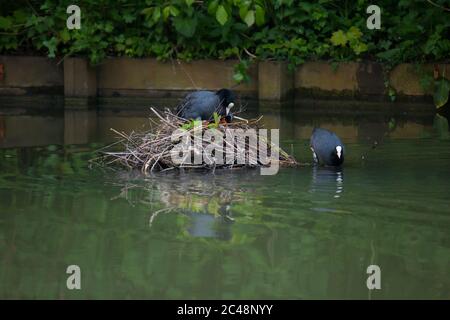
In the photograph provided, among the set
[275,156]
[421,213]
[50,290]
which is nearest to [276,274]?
[50,290]

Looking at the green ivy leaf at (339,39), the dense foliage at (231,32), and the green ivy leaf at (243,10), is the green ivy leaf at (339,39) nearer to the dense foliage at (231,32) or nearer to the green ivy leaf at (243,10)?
the dense foliage at (231,32)

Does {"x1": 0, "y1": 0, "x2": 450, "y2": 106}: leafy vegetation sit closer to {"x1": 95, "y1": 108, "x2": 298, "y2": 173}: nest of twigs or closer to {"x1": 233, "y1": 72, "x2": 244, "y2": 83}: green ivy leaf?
{"x1": 233, "y1": 72, "x2": 244, "y2": 83}: green ivy leaf

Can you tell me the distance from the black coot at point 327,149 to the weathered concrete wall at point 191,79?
175 inches

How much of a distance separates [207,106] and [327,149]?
4.31 ft

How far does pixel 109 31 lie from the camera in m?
14.7

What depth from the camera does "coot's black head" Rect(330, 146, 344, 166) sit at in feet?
29.8

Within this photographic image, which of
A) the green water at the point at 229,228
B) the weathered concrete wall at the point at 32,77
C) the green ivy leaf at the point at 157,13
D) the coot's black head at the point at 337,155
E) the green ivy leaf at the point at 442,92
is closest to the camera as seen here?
the green water at the point at 229,228

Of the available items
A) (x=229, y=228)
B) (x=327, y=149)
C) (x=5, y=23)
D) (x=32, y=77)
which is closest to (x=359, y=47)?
(x=32, y=77)

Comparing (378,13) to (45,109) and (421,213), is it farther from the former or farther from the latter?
(421,213)

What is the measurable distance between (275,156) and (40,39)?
6715 millimetres

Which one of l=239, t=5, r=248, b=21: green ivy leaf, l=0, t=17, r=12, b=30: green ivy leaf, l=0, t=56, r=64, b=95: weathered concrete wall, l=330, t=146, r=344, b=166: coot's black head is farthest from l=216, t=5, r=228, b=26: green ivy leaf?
l=0, t=17, r=12, b=30: green ivy leaf

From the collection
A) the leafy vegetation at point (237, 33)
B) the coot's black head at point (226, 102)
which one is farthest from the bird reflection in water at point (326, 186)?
the leafy vegetation at point (237, 33)

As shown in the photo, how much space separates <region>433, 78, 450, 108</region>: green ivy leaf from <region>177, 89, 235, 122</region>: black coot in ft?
14.6

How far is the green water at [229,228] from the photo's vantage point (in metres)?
5.63
